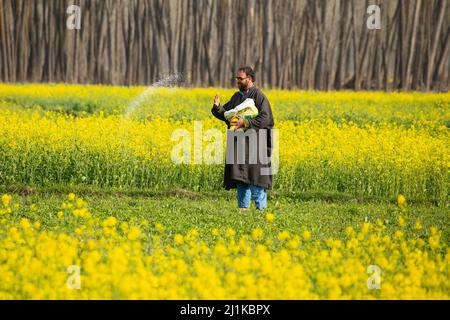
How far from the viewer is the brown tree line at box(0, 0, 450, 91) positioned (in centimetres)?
2444

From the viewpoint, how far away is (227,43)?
81.8 ft

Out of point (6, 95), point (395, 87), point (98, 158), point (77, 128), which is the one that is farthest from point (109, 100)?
point (395, 87)

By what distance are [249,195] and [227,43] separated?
1486 centimetres

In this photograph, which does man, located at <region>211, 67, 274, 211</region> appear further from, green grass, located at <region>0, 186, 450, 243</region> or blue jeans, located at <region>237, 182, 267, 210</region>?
green grass, located at <region>0, 186, 450, 243</region>

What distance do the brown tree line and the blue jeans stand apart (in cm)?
1468

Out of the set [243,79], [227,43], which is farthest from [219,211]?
[227,43]

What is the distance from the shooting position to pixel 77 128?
13.7 meters

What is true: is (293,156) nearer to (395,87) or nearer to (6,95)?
(6,95)

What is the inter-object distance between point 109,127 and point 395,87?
1297 centimetres

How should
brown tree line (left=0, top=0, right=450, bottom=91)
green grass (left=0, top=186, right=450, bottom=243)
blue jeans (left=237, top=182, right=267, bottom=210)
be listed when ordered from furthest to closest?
brown tree line (left=0, top=0, right=450, bottom=91) → blue jeans (left=237, top=182, right=267, bottom=210) → green grass (left=0, top=186, right=450, bottom=243)

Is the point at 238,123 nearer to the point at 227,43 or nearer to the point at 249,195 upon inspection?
the point at 249,195

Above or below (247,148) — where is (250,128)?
above

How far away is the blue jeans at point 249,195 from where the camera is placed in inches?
412

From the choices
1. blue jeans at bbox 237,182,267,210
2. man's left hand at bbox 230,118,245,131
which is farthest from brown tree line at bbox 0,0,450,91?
man's left hand at bbox 230,118,245,131
